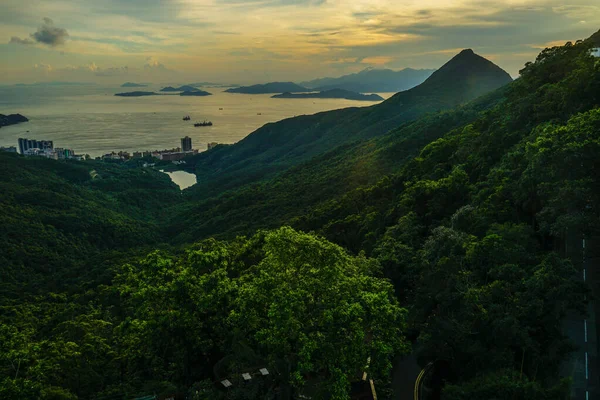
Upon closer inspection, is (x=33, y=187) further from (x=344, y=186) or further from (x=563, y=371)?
(x=563, y=371)

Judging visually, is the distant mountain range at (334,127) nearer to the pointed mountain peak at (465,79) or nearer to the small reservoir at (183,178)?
the pointed mountain peak at (465,79)

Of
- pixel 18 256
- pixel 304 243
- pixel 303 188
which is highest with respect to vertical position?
pixel 304 243

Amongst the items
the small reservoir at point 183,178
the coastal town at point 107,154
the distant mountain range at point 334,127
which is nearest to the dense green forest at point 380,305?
the distant mountain range at point 334,127

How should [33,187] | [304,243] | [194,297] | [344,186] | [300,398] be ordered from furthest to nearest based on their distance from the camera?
[33,187], [344,186], [304,243], [194,297], [300,398]

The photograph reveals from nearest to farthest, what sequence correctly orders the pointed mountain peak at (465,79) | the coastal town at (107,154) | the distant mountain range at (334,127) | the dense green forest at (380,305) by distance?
the dense green forest at (380,305)
the distant mountain range at (334,127)
the pointed mountain peak at (465,79)
the coastal town at (107,154)

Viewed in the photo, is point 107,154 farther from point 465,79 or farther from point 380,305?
point 380,305

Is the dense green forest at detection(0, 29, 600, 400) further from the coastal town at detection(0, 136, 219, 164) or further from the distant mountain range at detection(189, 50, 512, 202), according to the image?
the coastal town at detection(0, 136, 219, 164)

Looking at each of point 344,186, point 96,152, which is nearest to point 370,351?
point 344,186
